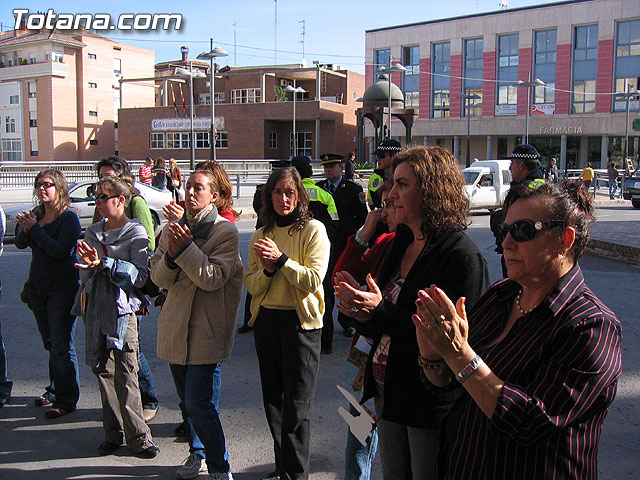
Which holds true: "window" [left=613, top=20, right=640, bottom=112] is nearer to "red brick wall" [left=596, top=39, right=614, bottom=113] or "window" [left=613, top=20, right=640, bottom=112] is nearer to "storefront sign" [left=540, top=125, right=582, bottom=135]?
"red brick wall" [left=596, top=39, right=614, bottom=113]

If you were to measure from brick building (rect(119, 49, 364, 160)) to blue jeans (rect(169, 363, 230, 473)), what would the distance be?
5392cm

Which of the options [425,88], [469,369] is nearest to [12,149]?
[425,88]

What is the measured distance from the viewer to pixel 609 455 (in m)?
4.13

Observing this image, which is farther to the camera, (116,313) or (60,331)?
(60,331)

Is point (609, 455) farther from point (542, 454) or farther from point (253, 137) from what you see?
point (253, 137)

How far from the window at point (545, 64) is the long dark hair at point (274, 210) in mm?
54797

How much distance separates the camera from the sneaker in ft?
12.5

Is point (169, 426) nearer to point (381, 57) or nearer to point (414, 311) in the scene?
point (414, 311)

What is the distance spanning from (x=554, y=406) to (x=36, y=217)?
13.9ft

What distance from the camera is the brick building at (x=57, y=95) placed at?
2549 inches

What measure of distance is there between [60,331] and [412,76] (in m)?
60.3

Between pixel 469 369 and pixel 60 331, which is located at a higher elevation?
pixel 469 369

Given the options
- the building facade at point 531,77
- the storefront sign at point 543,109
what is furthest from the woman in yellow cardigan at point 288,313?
the storefront sign at point 543,109

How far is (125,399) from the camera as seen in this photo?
4109mm
